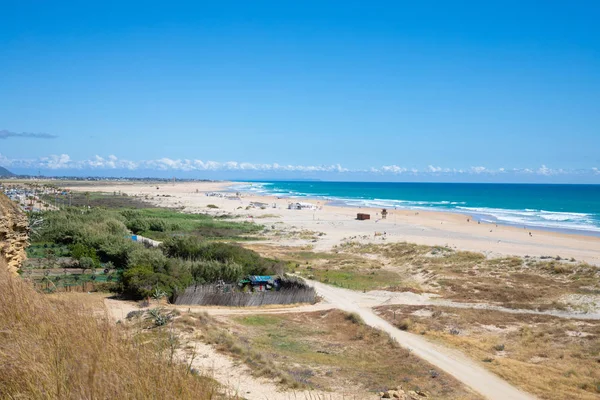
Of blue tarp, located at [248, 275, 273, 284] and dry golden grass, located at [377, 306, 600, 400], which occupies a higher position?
blue tarp, located at [248, 275, 273, 284]

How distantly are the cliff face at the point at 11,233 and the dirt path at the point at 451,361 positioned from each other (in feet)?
48.0

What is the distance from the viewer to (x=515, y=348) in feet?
60.2

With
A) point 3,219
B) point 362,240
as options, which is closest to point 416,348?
point 3,219

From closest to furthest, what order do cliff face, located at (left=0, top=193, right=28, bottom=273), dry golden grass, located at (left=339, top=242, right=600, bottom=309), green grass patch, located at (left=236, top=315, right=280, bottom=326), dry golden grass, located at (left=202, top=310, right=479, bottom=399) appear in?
dry golden grass, located at (left=202, top=310, right=479, bottom=399), cliff face, located at (left=0, top=193, right=28, bottom=273), green grass patch, located at (left=236, top=315, right=280, bottom=326), dry golden grass, located at (left=339, top=242, right=600, bottom=309)

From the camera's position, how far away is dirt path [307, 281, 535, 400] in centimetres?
1376

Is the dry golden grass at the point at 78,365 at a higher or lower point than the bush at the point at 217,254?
higher

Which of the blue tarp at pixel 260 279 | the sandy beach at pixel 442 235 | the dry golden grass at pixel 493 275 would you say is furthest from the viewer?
the sandy beach at pixel 442 235

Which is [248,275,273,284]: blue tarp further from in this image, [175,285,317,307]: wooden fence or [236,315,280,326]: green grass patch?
[236,315,280,326]: green grass patch

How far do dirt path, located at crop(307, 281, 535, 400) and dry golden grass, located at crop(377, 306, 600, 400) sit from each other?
0.45 meters

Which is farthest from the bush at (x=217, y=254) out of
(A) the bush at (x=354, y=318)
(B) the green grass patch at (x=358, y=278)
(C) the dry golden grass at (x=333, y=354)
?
(A) the bush at (x=354, y=318)

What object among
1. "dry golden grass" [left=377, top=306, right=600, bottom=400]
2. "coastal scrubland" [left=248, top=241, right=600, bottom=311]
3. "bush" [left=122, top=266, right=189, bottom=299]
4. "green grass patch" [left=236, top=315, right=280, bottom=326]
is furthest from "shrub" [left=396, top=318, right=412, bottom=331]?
"bush" [left=122, top=266, right=189, bottom=299]

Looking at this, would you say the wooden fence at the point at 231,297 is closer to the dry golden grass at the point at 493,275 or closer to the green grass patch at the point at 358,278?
the green grass patch at the point at 358,278

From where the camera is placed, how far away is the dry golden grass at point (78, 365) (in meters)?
3.85

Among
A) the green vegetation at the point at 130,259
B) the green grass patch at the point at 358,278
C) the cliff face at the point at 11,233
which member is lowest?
the green grass patch at the point at 358,278
